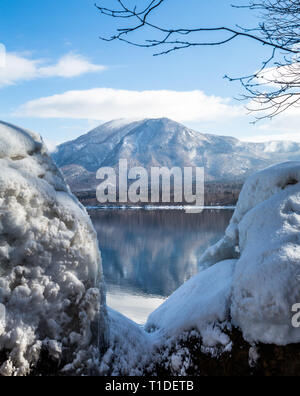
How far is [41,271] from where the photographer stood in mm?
2900

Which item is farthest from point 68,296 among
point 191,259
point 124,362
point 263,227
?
point 191,259

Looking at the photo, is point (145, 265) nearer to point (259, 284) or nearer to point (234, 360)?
point (234, 360)

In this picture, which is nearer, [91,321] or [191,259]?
[91,321]

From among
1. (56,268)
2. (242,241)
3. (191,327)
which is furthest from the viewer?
(242,241)

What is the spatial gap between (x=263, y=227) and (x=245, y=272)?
1.87 ft

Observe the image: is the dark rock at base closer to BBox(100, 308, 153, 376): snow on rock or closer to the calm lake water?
BBox(100, 308, 153, 376): snow on rock

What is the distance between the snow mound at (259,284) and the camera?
2.99 meters

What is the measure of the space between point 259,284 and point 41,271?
187 cm

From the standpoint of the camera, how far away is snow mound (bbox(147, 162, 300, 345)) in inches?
118

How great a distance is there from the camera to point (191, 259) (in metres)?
33.2

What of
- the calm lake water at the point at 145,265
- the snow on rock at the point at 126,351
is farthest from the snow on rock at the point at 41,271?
the calm lake water at the point at 145,265

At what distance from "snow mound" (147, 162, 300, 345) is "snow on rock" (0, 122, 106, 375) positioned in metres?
1.03

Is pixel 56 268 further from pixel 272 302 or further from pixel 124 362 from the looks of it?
pixel 272 302

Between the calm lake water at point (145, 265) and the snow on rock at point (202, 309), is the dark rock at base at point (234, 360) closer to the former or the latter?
the snow on rock at point (202, 309)
